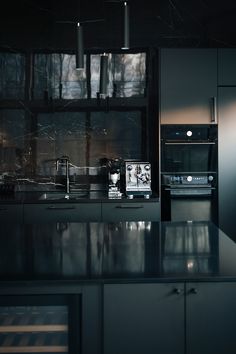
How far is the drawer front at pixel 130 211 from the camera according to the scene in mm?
4289

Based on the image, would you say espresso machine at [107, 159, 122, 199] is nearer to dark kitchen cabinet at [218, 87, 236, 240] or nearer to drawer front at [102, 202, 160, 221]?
drawer front at [102, 202, 160, 221]

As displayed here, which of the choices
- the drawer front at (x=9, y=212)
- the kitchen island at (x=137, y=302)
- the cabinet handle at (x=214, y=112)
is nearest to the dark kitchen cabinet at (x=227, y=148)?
the cabinet handle at (x=214, y=112)

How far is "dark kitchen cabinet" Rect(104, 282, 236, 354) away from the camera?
1.78 metres

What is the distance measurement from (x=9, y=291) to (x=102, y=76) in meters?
1.77

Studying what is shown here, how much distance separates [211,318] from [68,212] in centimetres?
263

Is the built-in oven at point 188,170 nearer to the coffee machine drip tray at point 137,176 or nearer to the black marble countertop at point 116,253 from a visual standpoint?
the coffee machine drip tray at point 137,176

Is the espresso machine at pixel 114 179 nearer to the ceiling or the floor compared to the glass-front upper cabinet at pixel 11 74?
nearer to the floor

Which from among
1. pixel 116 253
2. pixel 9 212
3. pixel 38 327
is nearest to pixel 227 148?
pixel 9 212

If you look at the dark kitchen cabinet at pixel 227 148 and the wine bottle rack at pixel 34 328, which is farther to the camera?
the dark kitchen cabinet at pixel 227 148

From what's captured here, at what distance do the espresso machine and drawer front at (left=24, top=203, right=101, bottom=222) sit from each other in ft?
0.74

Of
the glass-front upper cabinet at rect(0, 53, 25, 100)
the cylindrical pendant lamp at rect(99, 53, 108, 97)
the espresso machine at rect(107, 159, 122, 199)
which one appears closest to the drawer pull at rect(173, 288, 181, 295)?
the cylindrical pendant lamp at rect(99, 53, 108, 97)

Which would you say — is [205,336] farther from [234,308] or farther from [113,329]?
[113,329]

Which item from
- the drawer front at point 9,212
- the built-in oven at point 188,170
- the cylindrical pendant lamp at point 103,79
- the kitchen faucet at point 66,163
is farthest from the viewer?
the kitchen faucet at point 66,163

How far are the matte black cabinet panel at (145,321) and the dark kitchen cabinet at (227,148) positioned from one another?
2.93 meters
